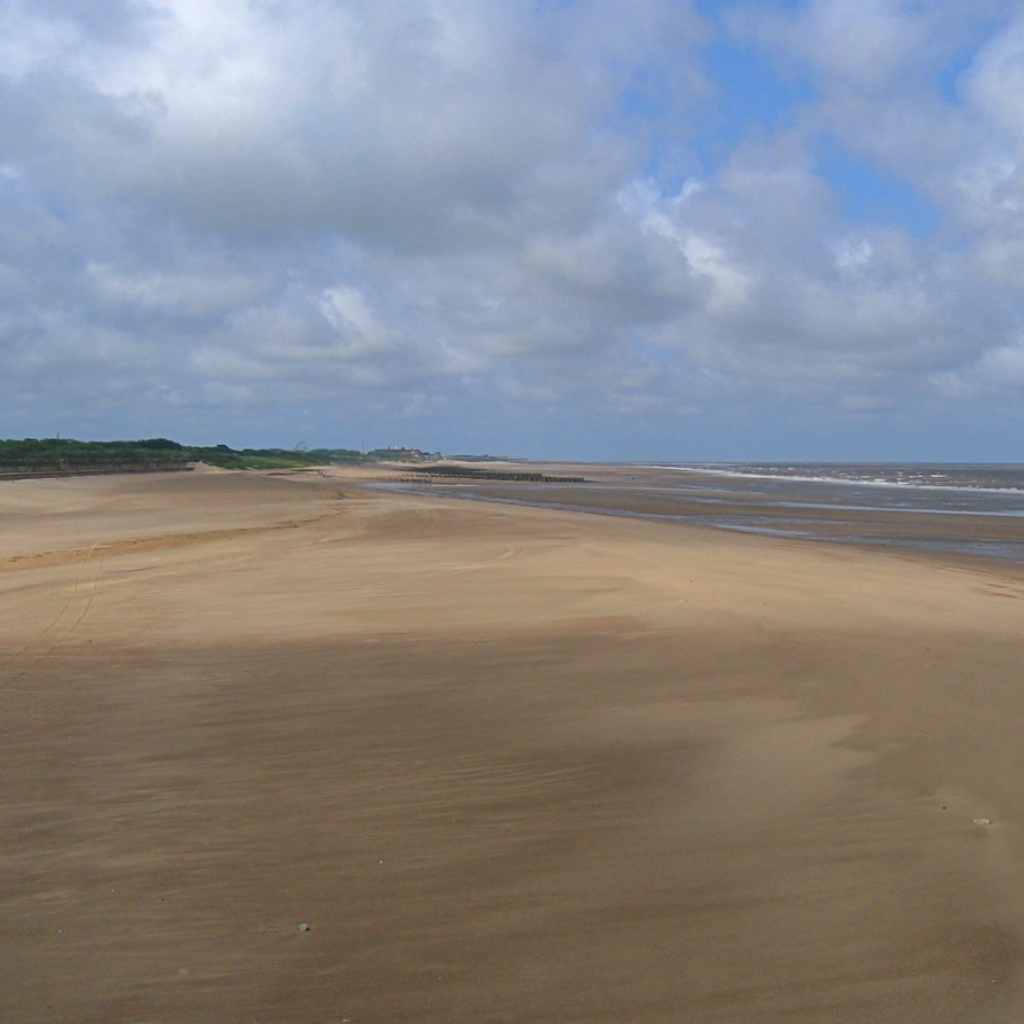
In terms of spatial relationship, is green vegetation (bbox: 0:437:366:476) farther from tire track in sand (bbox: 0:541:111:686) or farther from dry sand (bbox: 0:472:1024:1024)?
dry sand (bbox: 0:472:1024:1024)

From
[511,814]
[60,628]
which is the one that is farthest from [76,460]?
[511,814]

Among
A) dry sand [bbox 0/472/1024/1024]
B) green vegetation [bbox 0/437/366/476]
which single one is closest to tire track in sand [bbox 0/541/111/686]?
dry sand [bbox 0/472/1024/1024]

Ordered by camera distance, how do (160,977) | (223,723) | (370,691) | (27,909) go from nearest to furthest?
(160,977) → (27,909) → (223,723) → (370,691)

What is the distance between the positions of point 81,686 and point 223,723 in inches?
78.7

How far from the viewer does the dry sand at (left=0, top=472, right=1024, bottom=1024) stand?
11.6 ft

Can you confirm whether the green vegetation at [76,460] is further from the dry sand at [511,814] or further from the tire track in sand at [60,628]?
the dry sand at [511,814]

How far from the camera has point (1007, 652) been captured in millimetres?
9336

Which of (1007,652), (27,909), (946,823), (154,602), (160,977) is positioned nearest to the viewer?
(160,977)

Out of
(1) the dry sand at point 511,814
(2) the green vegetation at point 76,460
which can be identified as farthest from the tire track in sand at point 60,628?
(2) the green vegetation at point 76,460

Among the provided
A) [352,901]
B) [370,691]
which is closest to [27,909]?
[352,901]

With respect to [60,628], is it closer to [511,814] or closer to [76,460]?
[511,814]

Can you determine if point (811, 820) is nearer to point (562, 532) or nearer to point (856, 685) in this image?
point (856, 685)

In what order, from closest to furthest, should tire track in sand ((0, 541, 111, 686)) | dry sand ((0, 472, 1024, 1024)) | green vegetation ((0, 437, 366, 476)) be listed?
dry sand ((0, 472, 1024, 1024)) < tire track in sand ((0, 541, 111, 686)) < green vegetation ((0, 437, 366, 476))

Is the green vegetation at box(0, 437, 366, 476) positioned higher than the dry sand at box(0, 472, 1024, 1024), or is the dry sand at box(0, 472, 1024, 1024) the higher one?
the green vegetation at box(0, 437, 366, 476)
